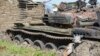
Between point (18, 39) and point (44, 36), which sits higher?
point (44, 36)

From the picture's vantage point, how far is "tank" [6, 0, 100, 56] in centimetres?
928

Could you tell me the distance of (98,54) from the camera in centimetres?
859

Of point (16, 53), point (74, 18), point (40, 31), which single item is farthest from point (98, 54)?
point (40, 31)

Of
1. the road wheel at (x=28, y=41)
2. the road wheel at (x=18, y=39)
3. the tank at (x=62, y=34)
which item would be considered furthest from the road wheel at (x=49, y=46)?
the road wheel at (x=18, y=39)

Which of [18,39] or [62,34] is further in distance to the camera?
[18,39]

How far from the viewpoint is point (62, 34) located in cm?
1240

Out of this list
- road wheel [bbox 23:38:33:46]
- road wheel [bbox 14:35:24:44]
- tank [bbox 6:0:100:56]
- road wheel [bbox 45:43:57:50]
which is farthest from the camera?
road wheel [bbox 14:35:24:44]

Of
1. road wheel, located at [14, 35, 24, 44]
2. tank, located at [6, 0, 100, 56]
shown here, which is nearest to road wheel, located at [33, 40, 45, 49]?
tank, located at [6, 0, 100, 56]

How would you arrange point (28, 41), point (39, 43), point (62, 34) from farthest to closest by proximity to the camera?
point (28, 41), point (39, 43), point (62, 34)

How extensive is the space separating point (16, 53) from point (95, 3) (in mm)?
5490

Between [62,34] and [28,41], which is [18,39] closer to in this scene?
[28,41]

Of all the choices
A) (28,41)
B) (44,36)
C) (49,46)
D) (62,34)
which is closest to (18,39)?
(28,41)

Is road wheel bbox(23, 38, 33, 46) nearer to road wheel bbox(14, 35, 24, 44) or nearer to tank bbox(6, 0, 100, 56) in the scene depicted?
tank bbox(6, 0, 100, 56)

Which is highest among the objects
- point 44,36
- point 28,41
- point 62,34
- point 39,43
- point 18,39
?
point 62,34
